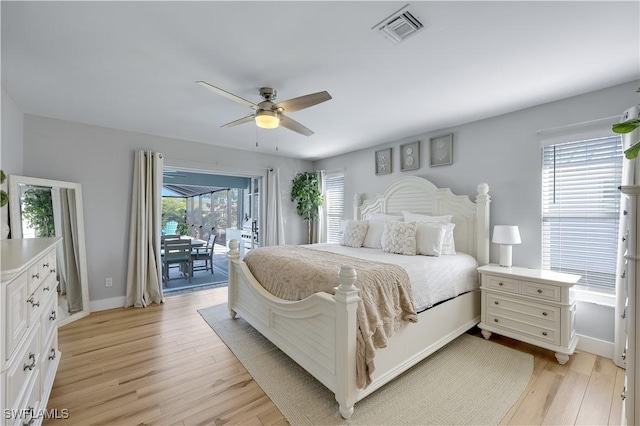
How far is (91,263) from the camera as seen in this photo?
349 centimetres

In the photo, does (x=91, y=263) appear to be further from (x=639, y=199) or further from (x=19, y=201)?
(x=639, y=199)

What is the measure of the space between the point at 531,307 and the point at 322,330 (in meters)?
2.03

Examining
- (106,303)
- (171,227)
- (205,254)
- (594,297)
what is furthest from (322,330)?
(171,227)

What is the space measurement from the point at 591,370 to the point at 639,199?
75.2 inches

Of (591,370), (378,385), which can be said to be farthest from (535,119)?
(378,385)

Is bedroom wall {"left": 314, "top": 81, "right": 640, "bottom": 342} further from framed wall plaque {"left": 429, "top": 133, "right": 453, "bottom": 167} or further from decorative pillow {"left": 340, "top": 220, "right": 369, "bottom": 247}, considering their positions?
decorative pillow {"left": 340, "top": 220, "right": 369, "bottom": 247}

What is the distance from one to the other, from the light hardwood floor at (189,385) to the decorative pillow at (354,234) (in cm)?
168

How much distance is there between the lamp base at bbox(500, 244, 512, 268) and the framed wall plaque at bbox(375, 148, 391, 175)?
1936mm

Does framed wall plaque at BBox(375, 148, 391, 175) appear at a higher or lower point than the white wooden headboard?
higher

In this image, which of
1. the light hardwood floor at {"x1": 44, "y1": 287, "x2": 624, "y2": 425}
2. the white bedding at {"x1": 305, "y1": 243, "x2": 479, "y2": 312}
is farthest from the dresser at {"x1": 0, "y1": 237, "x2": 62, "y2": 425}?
the white bedding at {"x1": 305, "y1": 243, "x2": 479, "y2": 312}

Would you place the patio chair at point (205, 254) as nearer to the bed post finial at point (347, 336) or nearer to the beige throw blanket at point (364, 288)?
the beige throw blanket at point (364, 288)

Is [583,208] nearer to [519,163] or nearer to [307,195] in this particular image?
[519,163]

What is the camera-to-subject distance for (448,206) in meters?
3.44

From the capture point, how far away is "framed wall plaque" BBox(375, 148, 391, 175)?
167 inches
